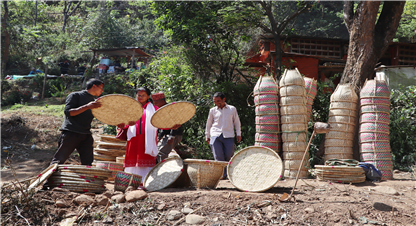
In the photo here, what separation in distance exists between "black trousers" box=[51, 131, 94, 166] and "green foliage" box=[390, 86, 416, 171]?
5715 mm

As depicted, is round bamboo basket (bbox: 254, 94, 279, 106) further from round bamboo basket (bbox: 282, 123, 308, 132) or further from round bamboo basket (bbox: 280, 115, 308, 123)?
round bamboo basket (bbox: 282, 123, 308, 132)

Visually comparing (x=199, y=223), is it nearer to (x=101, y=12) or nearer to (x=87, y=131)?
(x=87, y=131)

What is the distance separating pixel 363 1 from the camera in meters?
5.85

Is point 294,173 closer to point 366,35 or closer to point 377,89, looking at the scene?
point 377,89

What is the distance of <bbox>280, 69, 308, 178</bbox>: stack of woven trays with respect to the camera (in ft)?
17.1

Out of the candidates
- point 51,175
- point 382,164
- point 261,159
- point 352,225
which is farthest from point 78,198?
point 382,164

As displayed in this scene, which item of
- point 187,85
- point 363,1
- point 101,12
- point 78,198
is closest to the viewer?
point 78,198

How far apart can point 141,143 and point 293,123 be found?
8.03 feet

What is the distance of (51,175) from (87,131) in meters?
0.75

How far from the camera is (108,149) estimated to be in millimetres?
5457

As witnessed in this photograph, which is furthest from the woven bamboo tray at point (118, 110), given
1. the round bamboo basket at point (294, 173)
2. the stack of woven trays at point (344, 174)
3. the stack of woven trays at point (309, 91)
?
the stack of woven trays at point (309, 91)

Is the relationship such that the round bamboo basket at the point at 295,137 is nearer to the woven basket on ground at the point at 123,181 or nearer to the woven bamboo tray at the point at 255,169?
the woven bamboo tray at the point at 255,169

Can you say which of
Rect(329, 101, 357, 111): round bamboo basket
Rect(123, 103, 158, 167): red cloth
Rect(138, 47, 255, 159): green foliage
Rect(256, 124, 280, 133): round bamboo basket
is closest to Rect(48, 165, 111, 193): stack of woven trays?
Rect(123, 103, 158, 167): red cloth

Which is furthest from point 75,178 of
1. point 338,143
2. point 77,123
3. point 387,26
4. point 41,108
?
point 41,108
